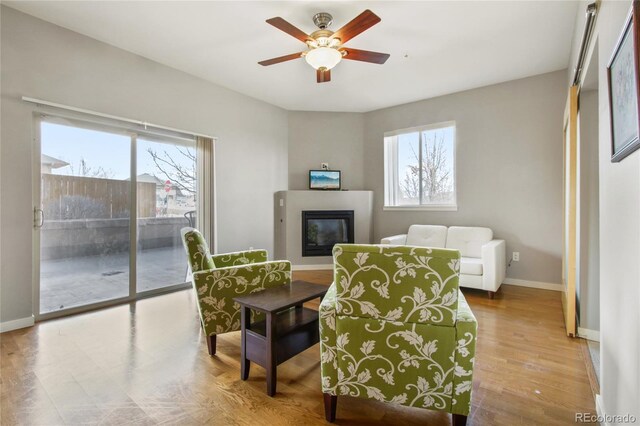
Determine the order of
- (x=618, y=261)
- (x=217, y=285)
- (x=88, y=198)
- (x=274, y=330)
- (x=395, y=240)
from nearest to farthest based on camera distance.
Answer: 1. (x=618, y=261)
2. (x=274, y=330)
3. (x=217, y=285)
4. (x=88, y=198)
5. (x=395, y=240)

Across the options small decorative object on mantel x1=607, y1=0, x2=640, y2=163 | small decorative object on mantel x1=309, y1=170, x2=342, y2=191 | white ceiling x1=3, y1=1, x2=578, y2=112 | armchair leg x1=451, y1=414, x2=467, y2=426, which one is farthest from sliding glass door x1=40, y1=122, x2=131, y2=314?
small decorative object on mantel x1=607, y1=0, x2=640, y2=163

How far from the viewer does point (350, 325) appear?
1407mm

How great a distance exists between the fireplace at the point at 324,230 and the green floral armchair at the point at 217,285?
9.42ft

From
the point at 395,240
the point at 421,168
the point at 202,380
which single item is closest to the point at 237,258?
the point at 202,380

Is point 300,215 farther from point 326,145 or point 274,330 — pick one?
point 274,330

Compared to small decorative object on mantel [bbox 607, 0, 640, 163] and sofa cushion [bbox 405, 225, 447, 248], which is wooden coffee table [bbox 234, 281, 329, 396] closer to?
small decorative object on mantel [bbox 607, 0, 640, 163]

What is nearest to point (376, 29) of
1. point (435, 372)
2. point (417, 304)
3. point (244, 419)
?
point (417, 304)

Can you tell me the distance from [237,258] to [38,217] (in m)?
1.96

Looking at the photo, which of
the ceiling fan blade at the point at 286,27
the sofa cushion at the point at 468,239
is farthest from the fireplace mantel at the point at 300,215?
the ceiling fan blade at the point at 286,27

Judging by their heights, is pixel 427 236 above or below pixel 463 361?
above

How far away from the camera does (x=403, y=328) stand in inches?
52.4

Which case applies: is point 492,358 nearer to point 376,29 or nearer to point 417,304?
point 417,304

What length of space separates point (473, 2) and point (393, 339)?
2.80 meters

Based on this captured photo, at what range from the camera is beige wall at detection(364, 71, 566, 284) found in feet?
12.5
